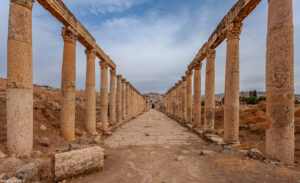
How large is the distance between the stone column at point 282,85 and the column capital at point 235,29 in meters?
2.12

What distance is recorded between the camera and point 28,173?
12.7 ft

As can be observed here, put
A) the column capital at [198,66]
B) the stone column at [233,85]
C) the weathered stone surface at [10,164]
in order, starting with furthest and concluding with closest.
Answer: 1. the column capital at [198,66]
2. the stone column at [233,85]
3. the weathered stone surface at [10,164]

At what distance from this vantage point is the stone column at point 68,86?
7.76 meters

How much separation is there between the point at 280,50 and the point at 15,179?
25.6 ft

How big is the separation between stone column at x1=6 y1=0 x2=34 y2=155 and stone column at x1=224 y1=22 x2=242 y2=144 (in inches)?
308

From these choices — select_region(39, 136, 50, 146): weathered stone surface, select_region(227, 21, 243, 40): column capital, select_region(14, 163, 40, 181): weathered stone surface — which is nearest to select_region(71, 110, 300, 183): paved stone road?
select_region(14, 163, 40, 181): weathered stone surface

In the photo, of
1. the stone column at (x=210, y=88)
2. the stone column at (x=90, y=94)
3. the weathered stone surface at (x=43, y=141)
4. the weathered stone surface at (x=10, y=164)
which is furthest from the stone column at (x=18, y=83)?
the stone column at (x=210, y=88)

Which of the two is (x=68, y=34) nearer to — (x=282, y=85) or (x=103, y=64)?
(x=103, y=64)

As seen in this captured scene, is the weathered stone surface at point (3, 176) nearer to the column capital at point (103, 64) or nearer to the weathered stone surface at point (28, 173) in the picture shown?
the weathered stone surface at point (28, 173)

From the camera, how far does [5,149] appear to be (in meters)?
5.36

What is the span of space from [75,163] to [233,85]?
672cm

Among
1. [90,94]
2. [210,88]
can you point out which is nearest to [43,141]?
[90,94]

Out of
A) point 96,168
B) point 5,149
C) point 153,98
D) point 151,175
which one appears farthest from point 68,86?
point 153,98

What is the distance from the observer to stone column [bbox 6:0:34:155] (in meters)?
5.20
